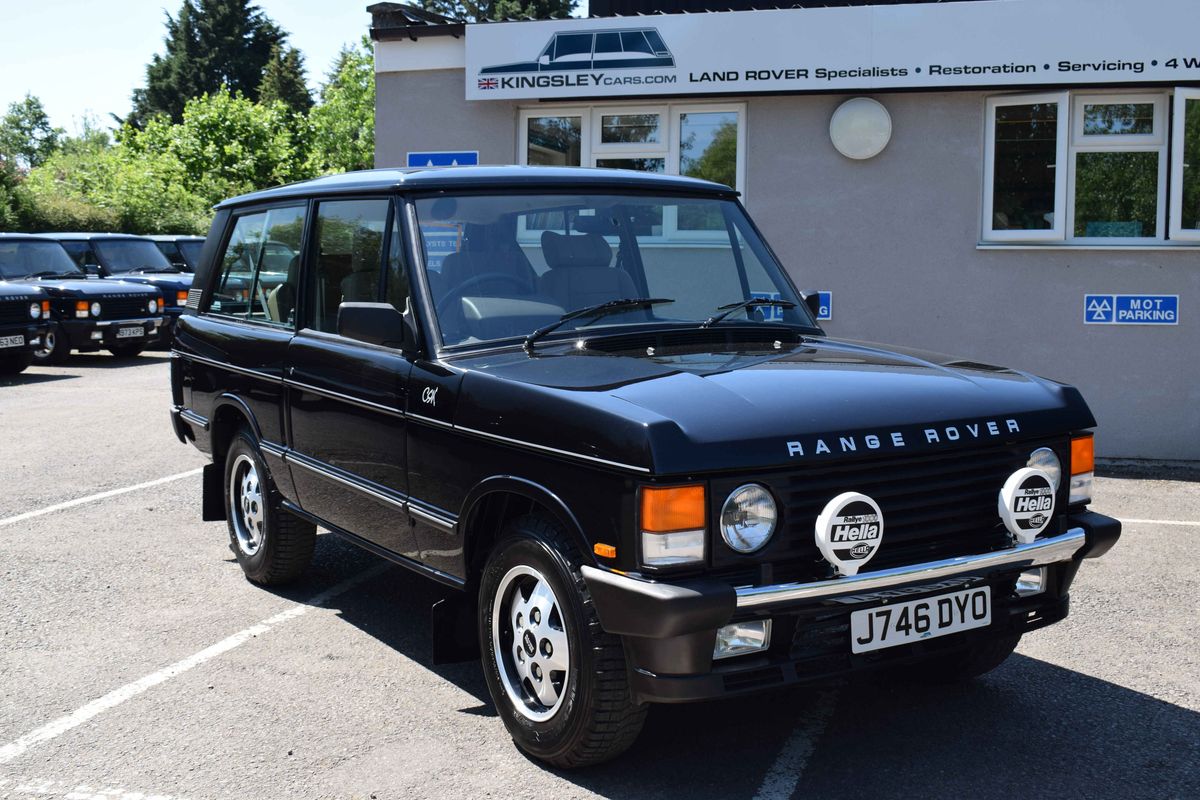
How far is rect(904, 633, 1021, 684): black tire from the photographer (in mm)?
4605

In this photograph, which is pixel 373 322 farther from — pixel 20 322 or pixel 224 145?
pixel 224 145

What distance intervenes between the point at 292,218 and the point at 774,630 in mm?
3358

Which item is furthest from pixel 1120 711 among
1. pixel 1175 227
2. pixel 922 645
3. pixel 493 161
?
pixel 493 161

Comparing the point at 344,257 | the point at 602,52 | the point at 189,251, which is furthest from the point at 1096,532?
the point at 189,251

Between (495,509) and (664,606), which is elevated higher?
(495,509)

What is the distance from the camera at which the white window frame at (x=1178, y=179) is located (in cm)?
1000

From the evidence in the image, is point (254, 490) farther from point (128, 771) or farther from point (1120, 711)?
point (1120, 711)

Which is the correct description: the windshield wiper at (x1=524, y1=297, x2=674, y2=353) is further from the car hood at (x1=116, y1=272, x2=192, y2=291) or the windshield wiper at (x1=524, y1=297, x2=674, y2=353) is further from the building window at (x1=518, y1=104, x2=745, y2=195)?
the car hood at (x1=116, y1=272, x2=192, y2=291)

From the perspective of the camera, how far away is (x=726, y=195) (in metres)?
5.50

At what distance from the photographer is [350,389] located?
4938 mm

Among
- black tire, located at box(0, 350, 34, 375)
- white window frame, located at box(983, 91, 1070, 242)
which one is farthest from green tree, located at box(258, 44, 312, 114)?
white window frame, located at box(983, 91, 1070, 242)

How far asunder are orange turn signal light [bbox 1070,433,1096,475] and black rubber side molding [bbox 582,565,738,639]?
1.55m

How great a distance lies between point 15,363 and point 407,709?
565 inches

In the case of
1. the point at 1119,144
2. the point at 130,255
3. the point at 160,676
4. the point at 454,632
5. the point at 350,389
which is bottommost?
the point at 160,676
